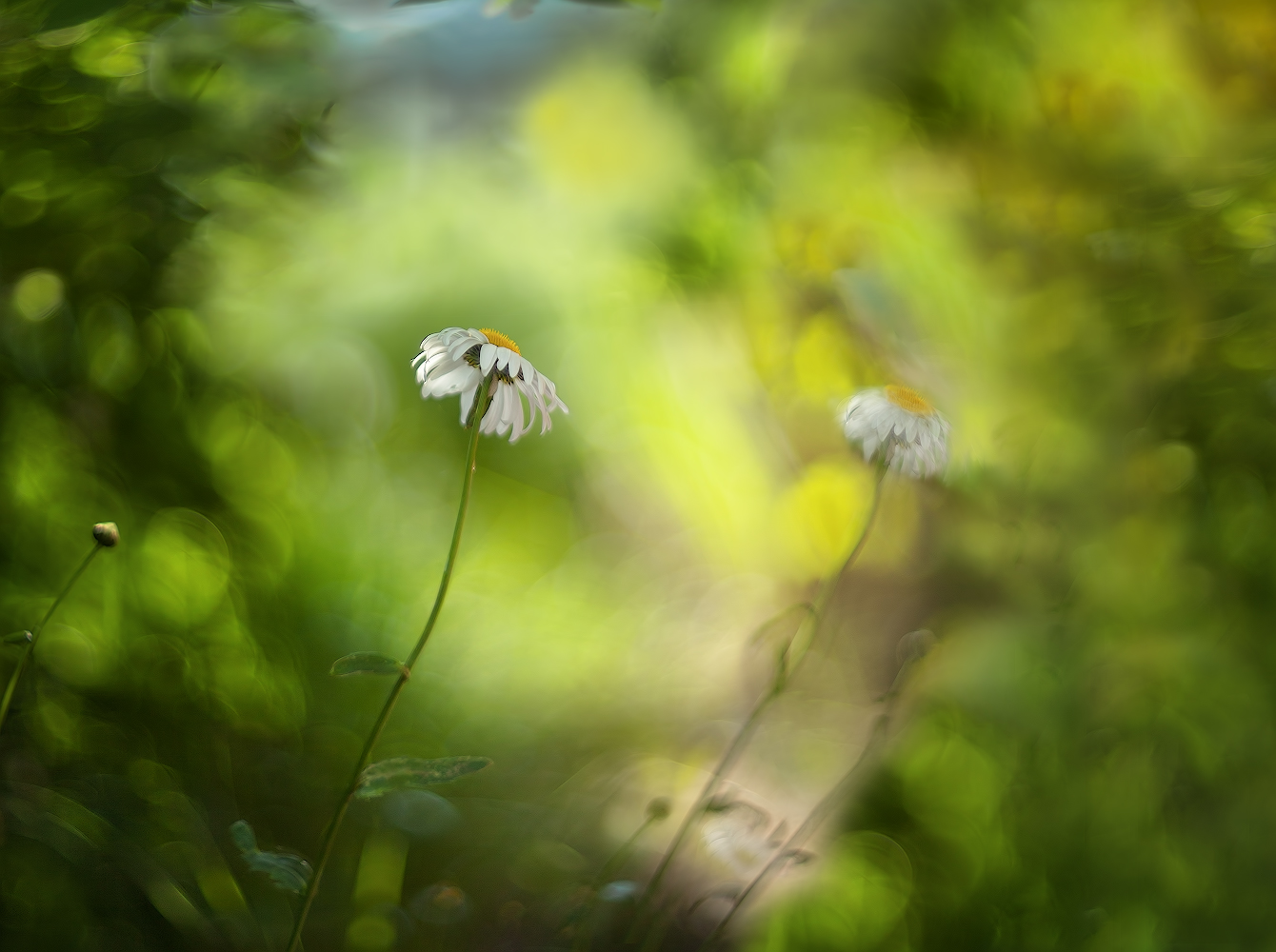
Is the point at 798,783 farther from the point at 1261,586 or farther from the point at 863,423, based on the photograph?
the point at 1261,586

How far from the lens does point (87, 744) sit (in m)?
0.56

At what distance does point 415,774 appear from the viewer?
1.27 feet

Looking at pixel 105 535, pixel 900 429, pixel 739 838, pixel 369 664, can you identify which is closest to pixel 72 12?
pixel 105 535

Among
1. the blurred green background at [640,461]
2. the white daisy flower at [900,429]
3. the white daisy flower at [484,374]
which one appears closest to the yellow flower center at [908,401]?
the white daisy flower at [900,429]

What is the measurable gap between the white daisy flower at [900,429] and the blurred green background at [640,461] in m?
0.18

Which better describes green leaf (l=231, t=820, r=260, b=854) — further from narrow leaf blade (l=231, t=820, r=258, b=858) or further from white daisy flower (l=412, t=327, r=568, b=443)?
white daisy flower (l=412, t=327, r=568, b=443)

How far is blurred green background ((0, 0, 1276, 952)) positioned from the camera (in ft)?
1.91

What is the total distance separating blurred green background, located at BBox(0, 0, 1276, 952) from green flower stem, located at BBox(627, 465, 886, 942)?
1 cm

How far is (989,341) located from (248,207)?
0.74 meters

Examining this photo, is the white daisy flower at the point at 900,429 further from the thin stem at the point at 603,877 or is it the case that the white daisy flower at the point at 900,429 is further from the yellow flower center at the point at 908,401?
the thin stem at the point at 603,877

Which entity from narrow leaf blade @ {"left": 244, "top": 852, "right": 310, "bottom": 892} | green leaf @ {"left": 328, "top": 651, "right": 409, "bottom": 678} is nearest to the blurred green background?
narrow leaf blade @ {"left": 244, "top": 852, "right": 310, "bottom": 892}

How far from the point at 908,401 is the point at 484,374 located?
0.36 m

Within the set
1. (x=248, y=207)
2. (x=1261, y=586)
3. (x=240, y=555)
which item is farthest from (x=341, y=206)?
(x=1261, y=586)

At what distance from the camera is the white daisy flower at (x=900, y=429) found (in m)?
0.57
